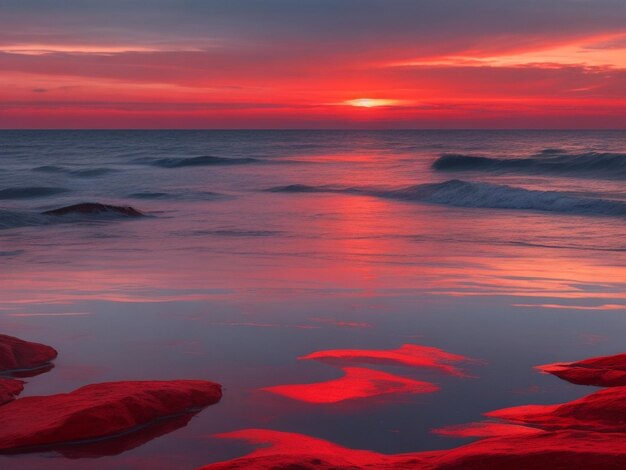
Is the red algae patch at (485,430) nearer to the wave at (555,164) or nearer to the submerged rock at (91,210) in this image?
the submerged rock at (91,210)

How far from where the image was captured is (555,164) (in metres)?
37.6

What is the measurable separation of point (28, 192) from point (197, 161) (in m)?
21.1

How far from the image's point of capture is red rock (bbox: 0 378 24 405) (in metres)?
4.97

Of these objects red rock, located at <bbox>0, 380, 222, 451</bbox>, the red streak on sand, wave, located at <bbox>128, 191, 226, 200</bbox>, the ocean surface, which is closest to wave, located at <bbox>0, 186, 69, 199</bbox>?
wave, located at <bbox>128, 191, 226, 200</bbox>

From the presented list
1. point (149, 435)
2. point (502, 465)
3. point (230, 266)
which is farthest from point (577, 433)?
point (230, 266)

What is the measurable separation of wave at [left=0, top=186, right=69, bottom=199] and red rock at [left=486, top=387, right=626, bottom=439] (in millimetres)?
25676

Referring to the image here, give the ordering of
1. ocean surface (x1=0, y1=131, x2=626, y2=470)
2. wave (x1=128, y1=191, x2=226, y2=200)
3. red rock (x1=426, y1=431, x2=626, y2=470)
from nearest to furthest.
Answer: red rock (x1=426, y1=431, x2=626, y2=470) < ocean surface (x1=0, y1=131, x2=626, y2=470) < wave (x1=128, y1=191, x2=226, y2=200)

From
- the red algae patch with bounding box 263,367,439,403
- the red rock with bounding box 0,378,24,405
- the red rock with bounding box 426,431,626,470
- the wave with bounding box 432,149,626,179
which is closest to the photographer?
the red rock with bounding box 426,431,626,470

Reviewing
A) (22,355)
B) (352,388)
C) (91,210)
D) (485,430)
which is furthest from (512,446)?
(91,210)

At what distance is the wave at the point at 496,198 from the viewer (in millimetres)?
20531

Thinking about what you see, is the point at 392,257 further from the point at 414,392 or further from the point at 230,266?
the point at 414,392

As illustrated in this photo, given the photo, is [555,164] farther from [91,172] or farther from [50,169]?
[50,169]

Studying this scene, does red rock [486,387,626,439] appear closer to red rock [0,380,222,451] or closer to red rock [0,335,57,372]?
red rock [0,380,222,451]

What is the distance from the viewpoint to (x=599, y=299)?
8.21m
